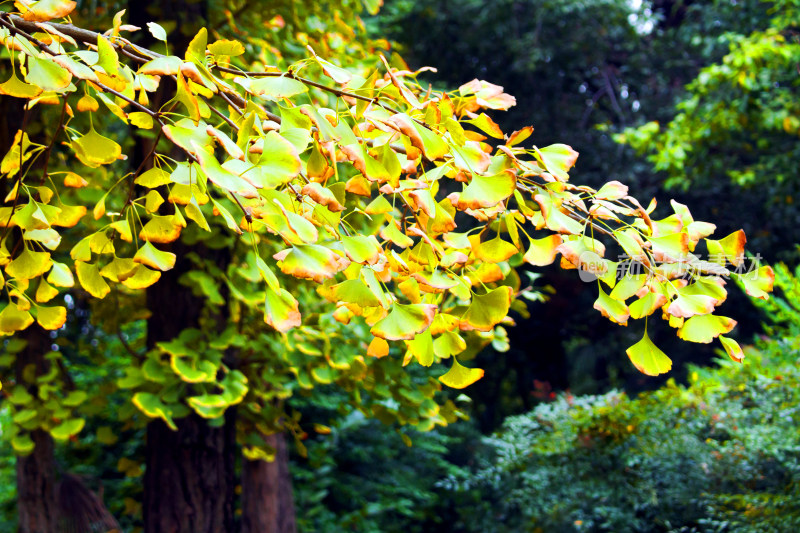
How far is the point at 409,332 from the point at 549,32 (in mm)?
7150

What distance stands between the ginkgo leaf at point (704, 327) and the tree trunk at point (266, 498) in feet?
11.8

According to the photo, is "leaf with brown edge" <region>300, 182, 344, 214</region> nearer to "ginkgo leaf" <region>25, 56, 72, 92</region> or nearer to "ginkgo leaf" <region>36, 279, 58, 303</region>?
"ginkgo leaf" <region>25, 56, 72, 92</region>

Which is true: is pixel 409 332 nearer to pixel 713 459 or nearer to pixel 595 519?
pixel 713 459

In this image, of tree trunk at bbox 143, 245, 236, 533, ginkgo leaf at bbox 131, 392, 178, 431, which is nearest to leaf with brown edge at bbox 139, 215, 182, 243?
ginkgo leaf at bbox 131, 392, 178, 431

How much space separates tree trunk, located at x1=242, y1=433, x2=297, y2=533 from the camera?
4188 mm

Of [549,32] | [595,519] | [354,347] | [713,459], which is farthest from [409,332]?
[549,32]

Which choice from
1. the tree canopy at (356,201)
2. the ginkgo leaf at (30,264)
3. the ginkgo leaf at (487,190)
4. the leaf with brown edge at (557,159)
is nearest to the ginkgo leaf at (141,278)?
the tree canopy at (356,201)

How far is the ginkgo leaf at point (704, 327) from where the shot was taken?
93 cm

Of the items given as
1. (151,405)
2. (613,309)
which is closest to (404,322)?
(613,309)

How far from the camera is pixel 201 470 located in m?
2.65

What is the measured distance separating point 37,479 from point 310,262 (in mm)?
2718

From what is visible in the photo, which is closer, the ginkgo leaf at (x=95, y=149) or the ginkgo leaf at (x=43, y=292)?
the ginkgo leaf at (x=95, y=149)

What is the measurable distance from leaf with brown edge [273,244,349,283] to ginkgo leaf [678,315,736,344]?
51cm

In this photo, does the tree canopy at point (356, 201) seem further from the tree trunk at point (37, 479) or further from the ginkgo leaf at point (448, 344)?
the tree trunk at point (37, 479)
